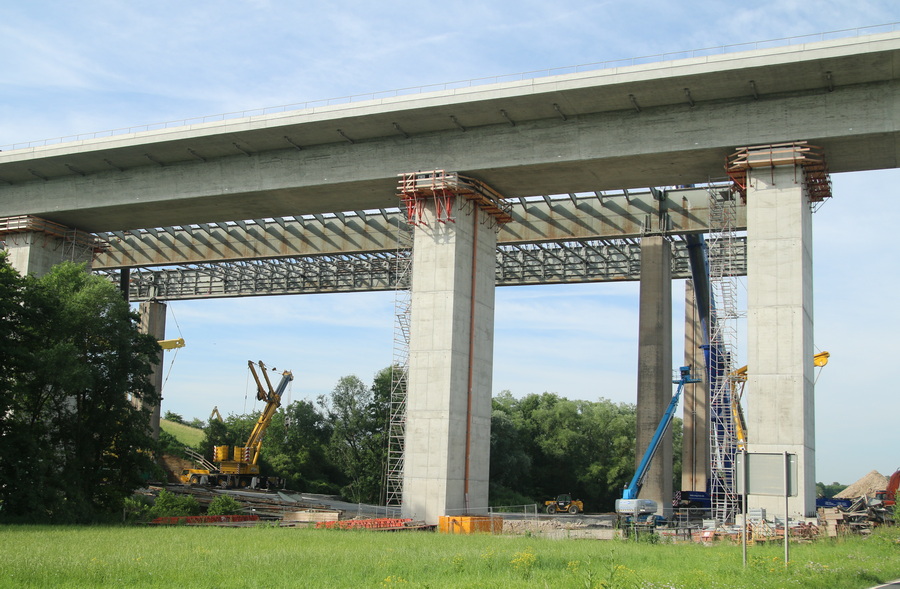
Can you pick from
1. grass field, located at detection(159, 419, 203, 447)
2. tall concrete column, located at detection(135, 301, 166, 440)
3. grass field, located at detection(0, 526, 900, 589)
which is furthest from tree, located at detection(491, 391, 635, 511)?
grass field, located at detection(0, 526, 900, 589)

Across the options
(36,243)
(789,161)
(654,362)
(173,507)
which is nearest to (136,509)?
(173,507)

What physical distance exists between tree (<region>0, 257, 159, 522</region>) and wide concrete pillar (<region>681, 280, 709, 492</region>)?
30110 mm

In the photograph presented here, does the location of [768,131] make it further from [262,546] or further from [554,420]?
[554,420]

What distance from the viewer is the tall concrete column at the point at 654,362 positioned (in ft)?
141

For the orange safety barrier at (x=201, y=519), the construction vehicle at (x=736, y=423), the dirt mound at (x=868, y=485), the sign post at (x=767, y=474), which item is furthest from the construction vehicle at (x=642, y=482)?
the dirt mound at (x=868, y=485)

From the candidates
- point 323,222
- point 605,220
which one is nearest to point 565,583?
point 605,220

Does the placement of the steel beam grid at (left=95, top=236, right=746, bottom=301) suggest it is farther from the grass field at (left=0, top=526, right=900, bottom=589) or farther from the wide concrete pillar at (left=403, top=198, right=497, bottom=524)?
the grass field at (left=0, top=526, right=900, bottom=589)

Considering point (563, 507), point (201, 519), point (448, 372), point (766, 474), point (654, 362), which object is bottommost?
point (563, 507)

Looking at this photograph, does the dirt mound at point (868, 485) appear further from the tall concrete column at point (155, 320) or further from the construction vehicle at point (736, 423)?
the tall concrete column at point (155, 320)

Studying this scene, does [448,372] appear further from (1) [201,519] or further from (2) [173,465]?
(2) [173,465]

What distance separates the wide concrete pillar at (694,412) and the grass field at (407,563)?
83.7 feet

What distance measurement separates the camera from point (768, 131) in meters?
31.2

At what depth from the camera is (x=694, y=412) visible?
5269cm

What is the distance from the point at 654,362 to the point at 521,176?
1277cm
